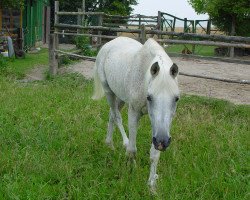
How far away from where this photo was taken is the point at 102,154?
4.32 m

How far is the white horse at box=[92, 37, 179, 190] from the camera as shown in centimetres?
301

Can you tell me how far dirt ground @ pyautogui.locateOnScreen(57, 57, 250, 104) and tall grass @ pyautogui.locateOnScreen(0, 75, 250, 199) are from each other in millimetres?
1263

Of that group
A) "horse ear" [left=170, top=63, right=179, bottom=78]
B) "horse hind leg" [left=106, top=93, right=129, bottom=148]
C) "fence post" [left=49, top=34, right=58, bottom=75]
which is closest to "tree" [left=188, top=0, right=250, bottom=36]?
"fence post" [left=49, top=34, right=58, bottom=75]

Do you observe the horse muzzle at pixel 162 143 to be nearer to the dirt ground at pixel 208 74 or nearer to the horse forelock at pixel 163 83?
the horse forelock at pixel 163 83

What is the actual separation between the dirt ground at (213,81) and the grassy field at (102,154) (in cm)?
127

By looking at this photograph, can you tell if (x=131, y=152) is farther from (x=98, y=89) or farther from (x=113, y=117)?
(x=98, y=89)

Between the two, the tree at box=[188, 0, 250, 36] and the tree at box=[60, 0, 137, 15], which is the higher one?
the tree at box=[60, 0, 137, 15]

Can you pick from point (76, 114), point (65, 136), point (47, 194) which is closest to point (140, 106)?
point (47, 194)

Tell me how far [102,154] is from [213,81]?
Result: 5.61 metres

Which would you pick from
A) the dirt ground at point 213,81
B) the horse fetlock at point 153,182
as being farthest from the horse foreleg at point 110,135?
the dirt ground at point 213,81

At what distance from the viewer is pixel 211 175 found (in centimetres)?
369

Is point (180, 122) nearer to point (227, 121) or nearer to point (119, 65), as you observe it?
point (227, 121)

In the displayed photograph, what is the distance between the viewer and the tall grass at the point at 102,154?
3.37 metres

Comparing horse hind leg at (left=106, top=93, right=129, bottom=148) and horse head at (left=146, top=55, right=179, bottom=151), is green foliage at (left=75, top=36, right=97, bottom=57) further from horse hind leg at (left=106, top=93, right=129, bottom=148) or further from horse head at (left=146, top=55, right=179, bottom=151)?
horse head at (left=146, top=55, right=179, bottom=151)
